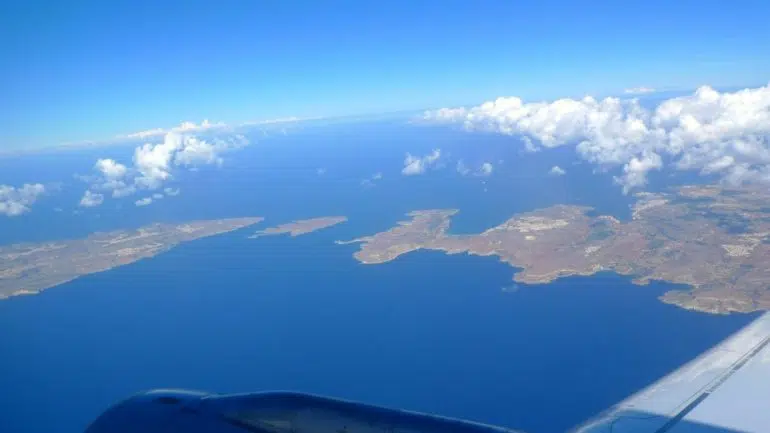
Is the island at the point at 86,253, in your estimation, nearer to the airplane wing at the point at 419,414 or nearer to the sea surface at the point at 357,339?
the sea surface at the point at 357,339

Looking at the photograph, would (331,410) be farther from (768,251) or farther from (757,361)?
(768,251)

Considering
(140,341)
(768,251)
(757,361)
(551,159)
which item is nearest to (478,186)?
(551,159)

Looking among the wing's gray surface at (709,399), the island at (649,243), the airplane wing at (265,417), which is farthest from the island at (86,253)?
the wing's gray surface at (709,399)

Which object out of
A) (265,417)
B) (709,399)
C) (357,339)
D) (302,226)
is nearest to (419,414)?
(265,417)

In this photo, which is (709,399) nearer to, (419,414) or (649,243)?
(419,414)

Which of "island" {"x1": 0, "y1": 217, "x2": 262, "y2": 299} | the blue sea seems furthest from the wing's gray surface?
"island" {"x1": 0, "y1": 217, "x2": 262, "y2": 299}
